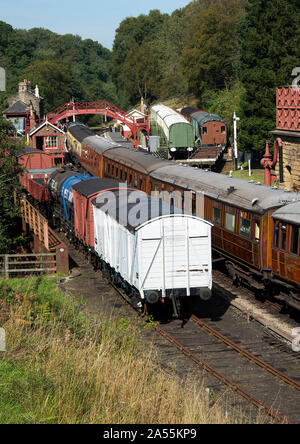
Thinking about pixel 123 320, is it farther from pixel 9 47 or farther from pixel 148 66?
pixel 9 47

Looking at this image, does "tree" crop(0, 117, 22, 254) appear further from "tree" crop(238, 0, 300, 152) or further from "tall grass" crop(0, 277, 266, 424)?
"tree" crop(238, 0, 300, 152)

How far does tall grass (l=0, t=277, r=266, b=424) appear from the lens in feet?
29.7

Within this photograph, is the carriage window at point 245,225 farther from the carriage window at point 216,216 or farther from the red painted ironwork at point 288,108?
the red painted ironwork at point 288,108

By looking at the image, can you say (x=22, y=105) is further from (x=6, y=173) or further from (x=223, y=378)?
(x=223, y=378)

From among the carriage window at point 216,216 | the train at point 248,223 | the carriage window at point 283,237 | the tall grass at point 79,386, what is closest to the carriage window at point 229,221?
the train at point 248,223

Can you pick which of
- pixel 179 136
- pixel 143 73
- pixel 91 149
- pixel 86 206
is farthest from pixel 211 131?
pixel 143 73

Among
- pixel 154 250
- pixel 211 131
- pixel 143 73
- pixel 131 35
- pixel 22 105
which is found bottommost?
pixel 154 250

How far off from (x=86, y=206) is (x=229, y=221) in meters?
5.58

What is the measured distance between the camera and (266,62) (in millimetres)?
40438

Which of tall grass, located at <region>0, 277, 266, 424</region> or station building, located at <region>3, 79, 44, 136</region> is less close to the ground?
station building, located at <region>3, 79, 44, 136</region>

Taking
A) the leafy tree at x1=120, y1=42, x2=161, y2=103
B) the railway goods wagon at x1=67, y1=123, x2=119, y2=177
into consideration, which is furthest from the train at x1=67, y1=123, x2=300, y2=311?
the leafy tree at x1=120, y1=42, x2=161, y2=103

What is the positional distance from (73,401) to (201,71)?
62.3 meters

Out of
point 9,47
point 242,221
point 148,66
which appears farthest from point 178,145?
point 9,47

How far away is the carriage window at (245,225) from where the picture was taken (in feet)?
57.1
